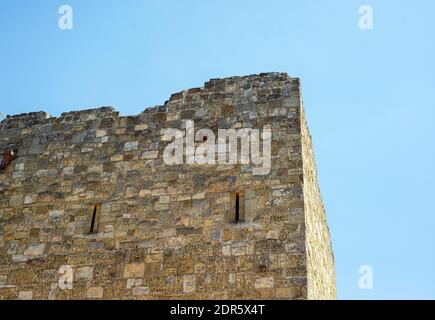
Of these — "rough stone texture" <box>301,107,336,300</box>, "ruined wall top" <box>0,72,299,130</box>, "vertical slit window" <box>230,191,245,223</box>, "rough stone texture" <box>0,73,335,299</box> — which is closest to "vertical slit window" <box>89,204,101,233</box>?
"rough stone texture" <box>0,73,335,299</box>

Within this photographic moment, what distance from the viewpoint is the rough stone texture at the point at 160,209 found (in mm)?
8227

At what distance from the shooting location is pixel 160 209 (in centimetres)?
891

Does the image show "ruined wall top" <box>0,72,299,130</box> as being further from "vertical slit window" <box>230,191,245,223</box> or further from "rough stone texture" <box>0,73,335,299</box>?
"vertical slit window" <box>230,191,245,223</box>

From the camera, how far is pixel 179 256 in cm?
847

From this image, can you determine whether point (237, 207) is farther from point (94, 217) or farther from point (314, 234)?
point (94, 217)

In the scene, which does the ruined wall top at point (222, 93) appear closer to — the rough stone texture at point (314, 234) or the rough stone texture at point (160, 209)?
the rough stone texture at point (160, 209)

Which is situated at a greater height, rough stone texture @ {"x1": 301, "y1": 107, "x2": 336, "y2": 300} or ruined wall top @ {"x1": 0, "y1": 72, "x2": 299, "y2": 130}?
ruined wall top @ {"x1": 0, "y1": 72, "x2": 299, "y2": 130}

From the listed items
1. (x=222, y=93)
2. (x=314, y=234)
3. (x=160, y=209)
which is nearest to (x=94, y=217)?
(x=160, y=209)

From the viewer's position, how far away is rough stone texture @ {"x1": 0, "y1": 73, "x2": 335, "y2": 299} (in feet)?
27.0

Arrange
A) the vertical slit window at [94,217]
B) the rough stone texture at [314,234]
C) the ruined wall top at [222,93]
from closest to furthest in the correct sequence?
the rough stone texture at [314,234] < the vertical slit window at [94,217] < the ruined wall top at [222,93]

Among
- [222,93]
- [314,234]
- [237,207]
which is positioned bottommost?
[314,234]

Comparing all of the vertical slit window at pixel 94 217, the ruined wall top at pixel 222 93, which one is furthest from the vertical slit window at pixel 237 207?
the vertical slit window at pixel 94 217
